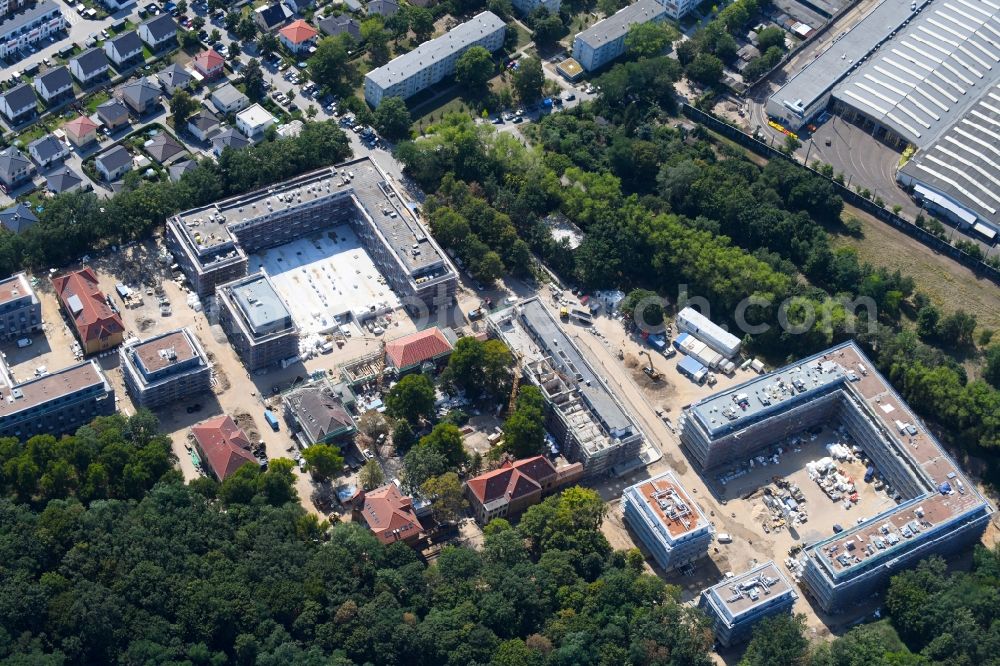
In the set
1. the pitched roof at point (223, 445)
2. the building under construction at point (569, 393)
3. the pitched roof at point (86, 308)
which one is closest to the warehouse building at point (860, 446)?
the building under construction at point (569, 393)

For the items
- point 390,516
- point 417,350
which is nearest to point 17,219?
point 417,350

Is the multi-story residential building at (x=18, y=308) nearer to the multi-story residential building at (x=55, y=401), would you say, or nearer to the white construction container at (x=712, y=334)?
the multi-story residential building at (x=55, y=401)

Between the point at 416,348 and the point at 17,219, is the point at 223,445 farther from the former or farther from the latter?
the point at 17,219

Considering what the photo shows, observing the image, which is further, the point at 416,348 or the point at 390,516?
the point at 416,348

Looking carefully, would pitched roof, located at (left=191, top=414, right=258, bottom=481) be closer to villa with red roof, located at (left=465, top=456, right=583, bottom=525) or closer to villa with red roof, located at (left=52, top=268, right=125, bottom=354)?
villa with red roof, located at (left=52, top=268, right=125, bottom=354)

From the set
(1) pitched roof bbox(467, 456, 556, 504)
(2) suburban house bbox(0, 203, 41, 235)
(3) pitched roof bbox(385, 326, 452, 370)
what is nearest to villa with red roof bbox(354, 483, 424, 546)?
(1) pitched roof bbox(467, 456, 556, 504)

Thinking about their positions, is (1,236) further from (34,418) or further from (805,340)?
(805,340)
